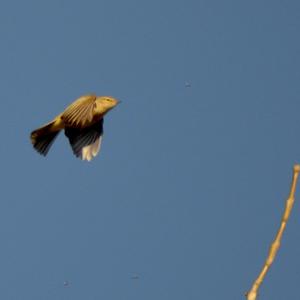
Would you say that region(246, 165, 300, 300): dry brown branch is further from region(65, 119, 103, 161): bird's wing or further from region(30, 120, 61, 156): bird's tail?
region(30, 120, 61, 156): bird's tail

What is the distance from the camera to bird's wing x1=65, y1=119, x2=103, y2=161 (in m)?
13.8

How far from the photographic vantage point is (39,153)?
566 inches

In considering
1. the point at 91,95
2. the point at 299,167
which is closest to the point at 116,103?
the point at 91,95

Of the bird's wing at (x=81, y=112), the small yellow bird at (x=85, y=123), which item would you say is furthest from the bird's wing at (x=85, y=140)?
the bird's wing at (x=81, y=112)

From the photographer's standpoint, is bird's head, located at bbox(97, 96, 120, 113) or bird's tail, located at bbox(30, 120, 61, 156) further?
bird's tail, located at bbox(30, 120, 61, 156)

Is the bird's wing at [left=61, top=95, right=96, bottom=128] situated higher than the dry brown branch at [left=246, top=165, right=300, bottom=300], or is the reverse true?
the bird's wing at [left=61, top=95, right=96, bottom=128]

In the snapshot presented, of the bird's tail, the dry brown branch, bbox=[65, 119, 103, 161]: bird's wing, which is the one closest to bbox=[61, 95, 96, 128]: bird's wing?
bbox=[65, 119, 103, 161]: bird's wing

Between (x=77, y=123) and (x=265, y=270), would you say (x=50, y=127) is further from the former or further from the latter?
(x=265, y=270)

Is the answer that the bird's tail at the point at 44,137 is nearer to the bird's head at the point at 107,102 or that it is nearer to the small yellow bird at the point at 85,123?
the small yellow bird at the point at 85,123

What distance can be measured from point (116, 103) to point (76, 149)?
3.08ft

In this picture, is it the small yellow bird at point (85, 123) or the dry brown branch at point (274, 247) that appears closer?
the dry brown branch at point (274, 247)

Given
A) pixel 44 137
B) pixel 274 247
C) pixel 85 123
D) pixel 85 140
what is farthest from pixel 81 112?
pixel 274 247

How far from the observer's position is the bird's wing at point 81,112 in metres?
13.4

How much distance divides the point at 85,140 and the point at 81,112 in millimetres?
513
